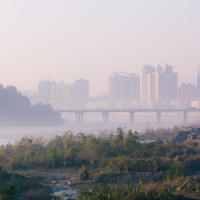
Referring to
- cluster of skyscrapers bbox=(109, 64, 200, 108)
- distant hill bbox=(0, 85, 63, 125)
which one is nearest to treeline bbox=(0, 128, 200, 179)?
distant hill bbox=(0, 85, 63, 125)

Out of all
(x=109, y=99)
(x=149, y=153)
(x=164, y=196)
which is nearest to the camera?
(x=164, y=196)

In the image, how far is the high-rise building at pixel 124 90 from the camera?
10050 centimetres

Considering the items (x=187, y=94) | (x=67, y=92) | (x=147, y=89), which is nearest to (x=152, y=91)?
(x=147, y=89)

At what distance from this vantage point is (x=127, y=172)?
8930 mm

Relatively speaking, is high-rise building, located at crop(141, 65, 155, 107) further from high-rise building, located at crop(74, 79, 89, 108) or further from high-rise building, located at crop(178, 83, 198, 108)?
high-rise building, located at crop(74, 79, 89, 108)

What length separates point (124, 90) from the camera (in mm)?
103938

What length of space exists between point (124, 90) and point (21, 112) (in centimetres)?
4130

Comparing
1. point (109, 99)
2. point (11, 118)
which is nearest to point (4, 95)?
point (11, 118)

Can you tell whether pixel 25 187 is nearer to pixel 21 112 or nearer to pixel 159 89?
pixel 21 112

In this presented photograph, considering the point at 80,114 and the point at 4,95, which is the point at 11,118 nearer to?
the point at 4,95

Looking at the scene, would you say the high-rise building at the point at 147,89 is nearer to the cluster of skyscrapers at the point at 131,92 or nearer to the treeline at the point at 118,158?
the cluster of skyscrapers at the point at 131,92

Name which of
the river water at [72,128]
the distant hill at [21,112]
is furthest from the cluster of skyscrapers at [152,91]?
the distant hill at [21,112]

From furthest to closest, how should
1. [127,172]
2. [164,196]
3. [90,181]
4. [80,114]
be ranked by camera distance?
[80,114] < [127,172] < [90,181] < [164,196]

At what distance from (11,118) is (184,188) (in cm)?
6152
